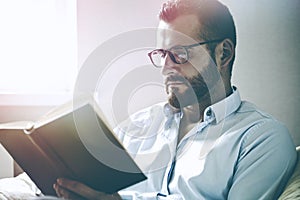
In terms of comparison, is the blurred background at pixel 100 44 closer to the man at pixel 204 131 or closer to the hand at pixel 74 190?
the man at pixel 204 131

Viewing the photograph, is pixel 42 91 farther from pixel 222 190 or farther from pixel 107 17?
pixel 222 190

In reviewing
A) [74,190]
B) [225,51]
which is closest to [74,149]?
[74,190]

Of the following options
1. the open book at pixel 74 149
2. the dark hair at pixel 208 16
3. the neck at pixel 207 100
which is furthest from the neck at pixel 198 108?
the open book at pixel 74 149

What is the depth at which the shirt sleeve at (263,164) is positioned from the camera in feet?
3.37

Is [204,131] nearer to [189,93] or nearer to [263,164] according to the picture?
[189,93]

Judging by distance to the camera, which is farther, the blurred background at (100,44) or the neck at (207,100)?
the blurred background at (100,44)

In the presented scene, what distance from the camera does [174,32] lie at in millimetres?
1206

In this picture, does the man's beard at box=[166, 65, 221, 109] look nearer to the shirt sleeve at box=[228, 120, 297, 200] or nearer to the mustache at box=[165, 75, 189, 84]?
the mustache at box=[165, 75, 189, 84]

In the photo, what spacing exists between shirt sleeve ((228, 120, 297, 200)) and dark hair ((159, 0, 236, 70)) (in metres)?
0.27

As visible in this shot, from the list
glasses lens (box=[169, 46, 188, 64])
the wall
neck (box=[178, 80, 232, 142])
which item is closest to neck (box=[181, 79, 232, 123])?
neck (box=[178, 80, 232, 142])

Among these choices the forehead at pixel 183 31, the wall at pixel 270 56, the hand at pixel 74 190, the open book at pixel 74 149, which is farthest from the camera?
the wall at pixel 270 56

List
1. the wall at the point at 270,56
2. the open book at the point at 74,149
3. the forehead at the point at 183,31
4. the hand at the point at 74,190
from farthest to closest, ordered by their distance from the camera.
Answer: the wall at the point at 270,56 → the forehead at the point at 183,31 → the hand at the point at 74,190 → the open book at the point at 74,149

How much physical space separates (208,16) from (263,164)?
42cm

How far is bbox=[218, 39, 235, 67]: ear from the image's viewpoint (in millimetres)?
1222
